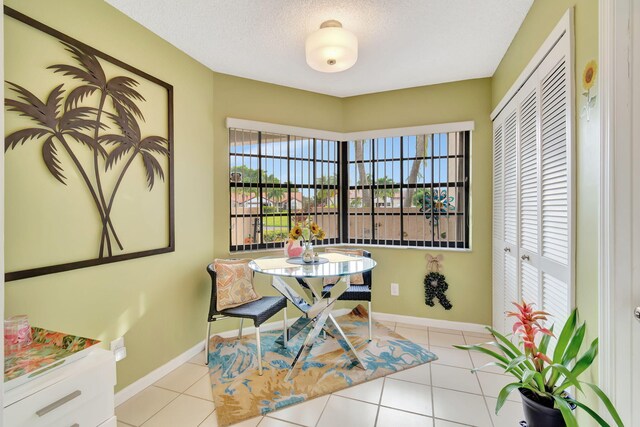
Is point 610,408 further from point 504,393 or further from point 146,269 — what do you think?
point 146,269

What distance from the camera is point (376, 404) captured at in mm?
1933

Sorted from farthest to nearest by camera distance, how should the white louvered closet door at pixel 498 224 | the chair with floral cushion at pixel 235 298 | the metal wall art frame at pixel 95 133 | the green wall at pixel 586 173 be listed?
the white louvered closet door at pixel 498 224 < the chair with floral cushion at pixel 235 298 < the metal wall art frame at pixel 95 133 < the green wall at pixel 586 173

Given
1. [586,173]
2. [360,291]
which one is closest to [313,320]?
[360,291]

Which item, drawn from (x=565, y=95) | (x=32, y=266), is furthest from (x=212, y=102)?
(x=565, y=95)

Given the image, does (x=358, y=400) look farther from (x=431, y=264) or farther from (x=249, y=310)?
(x=431, y=264)

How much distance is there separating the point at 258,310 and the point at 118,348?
3.08 feet

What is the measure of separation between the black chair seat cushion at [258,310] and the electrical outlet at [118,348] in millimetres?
679

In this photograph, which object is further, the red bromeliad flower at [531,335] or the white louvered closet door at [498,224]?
the white louvered closet door at [498,224]

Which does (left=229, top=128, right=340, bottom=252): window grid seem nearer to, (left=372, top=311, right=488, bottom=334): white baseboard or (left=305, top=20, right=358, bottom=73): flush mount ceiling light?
(left=372, top=311, right=488, bottom=334): white baseboard

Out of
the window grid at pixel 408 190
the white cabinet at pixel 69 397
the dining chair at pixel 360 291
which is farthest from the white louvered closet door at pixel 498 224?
the white cabinet at pixel 69 397

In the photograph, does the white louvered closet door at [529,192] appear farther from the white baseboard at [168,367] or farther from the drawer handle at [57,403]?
the drawer handle at [57,403]

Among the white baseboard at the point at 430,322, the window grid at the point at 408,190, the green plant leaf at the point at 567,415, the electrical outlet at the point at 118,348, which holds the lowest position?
the white baseboard at the point at 430,322

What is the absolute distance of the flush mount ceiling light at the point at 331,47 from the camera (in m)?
1.92

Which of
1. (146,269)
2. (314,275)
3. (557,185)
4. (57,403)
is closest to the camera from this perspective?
(57,403)
